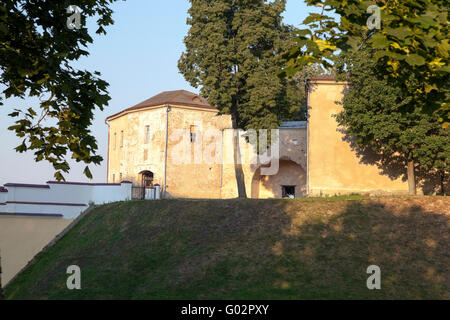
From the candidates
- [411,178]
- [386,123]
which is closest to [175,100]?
[386,123]

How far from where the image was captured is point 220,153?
126 feet

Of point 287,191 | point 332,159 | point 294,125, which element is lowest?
point 287,191

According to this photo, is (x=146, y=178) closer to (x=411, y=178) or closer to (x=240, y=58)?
(x=240, y=58)

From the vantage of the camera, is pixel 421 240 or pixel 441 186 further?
pixel 441 186

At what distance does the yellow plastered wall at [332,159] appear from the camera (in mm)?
29688

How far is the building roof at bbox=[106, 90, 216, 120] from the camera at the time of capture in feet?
127

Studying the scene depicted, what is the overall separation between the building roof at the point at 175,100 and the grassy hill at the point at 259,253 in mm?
18345

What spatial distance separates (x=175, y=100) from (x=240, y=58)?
1169cm

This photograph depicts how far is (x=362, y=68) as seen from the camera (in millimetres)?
26641

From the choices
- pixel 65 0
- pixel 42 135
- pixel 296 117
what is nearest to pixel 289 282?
pixel 42 135

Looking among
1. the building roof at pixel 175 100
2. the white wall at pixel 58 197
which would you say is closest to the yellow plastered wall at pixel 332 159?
the building roof at pixel 175 100

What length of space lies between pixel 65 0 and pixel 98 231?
1367 centimetres
